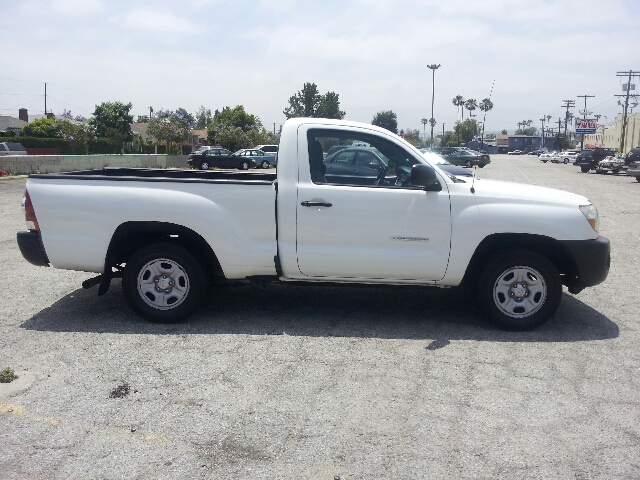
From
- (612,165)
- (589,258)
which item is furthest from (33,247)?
(612,165)

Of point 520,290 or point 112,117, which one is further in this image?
point 112,117

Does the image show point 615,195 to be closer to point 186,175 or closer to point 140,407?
point 186,175

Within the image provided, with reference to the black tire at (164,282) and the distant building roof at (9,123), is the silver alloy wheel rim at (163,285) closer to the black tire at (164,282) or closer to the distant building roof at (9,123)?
the black tire at (164,282)

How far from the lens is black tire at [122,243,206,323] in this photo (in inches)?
230

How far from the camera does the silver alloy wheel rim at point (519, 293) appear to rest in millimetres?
5824

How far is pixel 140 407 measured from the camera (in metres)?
4.23

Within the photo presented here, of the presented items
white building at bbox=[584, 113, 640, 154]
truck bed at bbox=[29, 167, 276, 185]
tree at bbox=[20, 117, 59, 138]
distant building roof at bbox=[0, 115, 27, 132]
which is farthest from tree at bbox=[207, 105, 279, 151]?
truck bed at bbox=[29, 167, 276, 185]

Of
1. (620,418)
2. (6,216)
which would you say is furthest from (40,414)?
(6,216)

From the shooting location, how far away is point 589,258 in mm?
5758

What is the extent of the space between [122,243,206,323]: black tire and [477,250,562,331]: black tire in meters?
2.71

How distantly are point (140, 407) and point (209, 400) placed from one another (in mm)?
466

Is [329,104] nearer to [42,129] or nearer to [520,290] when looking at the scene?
[42,129]

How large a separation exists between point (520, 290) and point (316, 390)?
2411 millimetres

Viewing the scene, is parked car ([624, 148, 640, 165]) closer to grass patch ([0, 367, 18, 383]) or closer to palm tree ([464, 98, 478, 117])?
grass patch ([0, 367, 18, 383])
